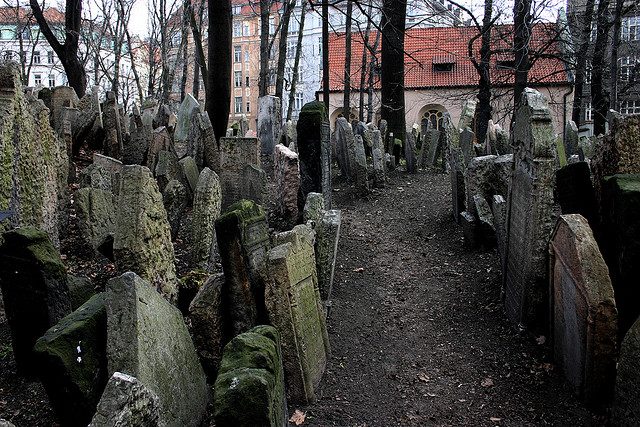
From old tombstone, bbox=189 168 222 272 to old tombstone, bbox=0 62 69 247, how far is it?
1695mm

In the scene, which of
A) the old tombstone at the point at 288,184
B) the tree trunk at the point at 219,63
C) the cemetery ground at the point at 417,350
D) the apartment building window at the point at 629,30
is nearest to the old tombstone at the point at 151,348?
the cemetery ground at the point at 417,350

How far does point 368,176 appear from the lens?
9680mm

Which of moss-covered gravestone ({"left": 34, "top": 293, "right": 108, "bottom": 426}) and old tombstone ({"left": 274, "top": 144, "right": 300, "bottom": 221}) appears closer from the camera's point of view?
moss-covered gravestone ({"left": 34, "top": 293, "right": 108, "bottom": 426})

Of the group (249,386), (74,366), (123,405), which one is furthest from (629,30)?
(123,405)

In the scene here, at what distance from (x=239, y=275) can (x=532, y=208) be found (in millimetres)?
2524

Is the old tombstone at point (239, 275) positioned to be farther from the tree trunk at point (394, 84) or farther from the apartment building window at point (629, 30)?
the apartment building window at point (629, 30)

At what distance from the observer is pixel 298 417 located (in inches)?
133

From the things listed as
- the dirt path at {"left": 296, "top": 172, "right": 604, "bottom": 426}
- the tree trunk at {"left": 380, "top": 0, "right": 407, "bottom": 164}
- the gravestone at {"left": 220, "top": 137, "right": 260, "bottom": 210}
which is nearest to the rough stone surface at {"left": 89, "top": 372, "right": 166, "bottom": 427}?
the dirt path at {"left": 296, "top": 172, "right": 604, "bottom": 426}

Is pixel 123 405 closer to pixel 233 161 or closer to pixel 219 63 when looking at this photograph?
pixel 233 161

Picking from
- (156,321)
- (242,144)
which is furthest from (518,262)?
(242,144)

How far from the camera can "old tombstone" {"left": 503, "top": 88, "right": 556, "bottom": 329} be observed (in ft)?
13.2

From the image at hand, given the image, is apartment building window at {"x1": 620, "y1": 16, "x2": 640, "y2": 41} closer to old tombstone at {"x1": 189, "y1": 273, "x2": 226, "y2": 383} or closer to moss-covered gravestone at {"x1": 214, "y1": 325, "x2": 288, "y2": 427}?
old tombstone at {"x1": 189, "y1": 273, "x2": 226, "y2": 383}

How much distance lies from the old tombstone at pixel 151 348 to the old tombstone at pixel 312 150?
13.4 feet

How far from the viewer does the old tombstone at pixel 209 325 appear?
3600 millimetres
